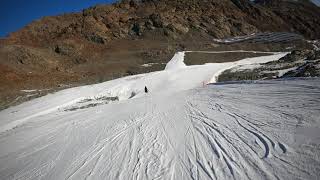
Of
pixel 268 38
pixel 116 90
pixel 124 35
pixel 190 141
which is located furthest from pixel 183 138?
pixel 124 35

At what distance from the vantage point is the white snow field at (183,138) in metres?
6.78

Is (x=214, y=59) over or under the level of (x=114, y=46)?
under

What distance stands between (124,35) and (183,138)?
157 feet

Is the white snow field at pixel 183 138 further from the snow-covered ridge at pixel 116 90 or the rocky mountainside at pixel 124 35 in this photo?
the rocky mountainside at pixel 124 35

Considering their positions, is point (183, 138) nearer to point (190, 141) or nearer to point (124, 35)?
point (190, 141)

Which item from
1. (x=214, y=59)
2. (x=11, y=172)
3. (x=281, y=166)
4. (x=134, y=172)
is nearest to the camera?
(x=281, y=166)

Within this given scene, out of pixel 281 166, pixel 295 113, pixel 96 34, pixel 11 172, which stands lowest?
pixel 11 172

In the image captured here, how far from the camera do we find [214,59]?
3506cm

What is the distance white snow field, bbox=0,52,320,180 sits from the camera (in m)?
6.78

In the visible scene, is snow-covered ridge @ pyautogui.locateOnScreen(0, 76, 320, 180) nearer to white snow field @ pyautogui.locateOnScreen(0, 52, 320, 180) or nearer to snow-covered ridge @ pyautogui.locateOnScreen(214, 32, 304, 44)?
white snow field @ pyautogui.locateOnScreen(0, 52, 320, 180)

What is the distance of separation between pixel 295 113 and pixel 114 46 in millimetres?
43688

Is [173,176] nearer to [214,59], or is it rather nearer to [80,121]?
[80,121]

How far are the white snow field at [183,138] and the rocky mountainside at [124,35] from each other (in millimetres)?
12588

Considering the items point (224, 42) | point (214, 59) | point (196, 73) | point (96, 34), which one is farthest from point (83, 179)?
point (96, 34)
